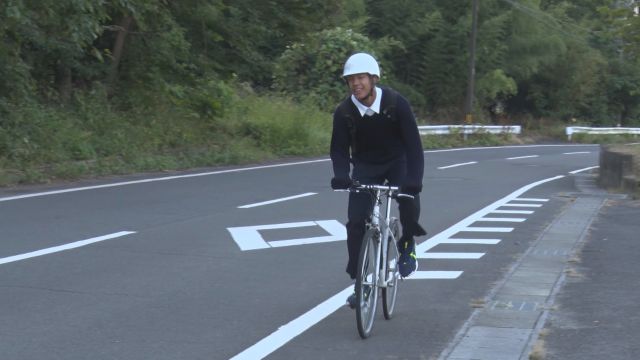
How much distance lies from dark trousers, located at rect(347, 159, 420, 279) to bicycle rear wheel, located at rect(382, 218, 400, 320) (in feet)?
0.46

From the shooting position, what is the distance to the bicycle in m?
6.72

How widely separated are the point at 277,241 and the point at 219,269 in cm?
199

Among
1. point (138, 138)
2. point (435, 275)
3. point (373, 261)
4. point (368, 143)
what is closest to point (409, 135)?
point (368, 143)

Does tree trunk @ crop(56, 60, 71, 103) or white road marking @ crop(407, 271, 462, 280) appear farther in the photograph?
tree trunk @ crop(56, 60, 71, 103)

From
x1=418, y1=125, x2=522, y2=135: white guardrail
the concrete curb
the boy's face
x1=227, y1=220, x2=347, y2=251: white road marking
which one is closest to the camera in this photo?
the boy's face

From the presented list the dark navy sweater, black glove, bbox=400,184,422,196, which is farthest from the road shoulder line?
the dark navy sweater

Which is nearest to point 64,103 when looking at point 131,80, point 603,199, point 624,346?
point 131,80

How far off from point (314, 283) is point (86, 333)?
8.47 feet

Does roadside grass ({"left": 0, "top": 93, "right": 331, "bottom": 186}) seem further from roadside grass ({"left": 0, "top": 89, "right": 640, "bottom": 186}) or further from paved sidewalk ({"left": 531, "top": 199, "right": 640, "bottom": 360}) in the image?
paved sidewalk ({"left": 531, "top": 199, "right": 640, "bottom": 360})

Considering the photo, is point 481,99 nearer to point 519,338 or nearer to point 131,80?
point 131,80

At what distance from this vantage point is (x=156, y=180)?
18031mm

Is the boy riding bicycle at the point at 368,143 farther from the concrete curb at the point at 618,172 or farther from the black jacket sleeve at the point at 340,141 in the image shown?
the concrete curb at the point at 618,172

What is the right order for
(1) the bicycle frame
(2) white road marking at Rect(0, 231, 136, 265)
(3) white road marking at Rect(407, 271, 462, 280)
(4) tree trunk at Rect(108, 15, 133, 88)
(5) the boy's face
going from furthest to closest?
(4) tree trunk at Rect(108, 15, 133, 88) → (2) white road marking at Rect(0, 231, 136, 265) → (3) white road marking at Rect(407, 271, 462, 280) → (1) the bicycle frame → (5) the boy's face

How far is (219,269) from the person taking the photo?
9453 millimetres
